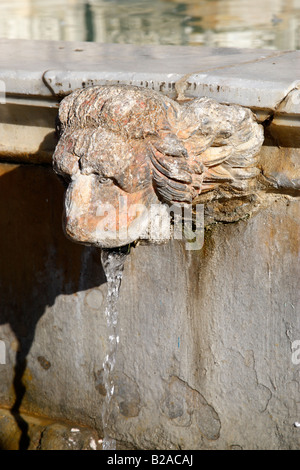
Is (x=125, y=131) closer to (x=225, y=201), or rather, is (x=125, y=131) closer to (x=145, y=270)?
(x=225, y=201)

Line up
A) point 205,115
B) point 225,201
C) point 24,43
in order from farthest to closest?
point 24,43 → point 225,201 → point 205,115

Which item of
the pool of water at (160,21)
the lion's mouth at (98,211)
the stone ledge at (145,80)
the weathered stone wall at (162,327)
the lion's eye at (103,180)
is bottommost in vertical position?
the weathered stone wall at (162,327)

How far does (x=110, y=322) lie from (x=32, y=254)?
38cm

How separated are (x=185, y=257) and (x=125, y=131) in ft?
1.99

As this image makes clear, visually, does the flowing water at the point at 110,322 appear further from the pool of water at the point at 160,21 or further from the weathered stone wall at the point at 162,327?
the pool of water at the point at 160,21

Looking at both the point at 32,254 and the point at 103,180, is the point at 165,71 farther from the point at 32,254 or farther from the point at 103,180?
the point at 32,254

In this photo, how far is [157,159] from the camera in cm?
154

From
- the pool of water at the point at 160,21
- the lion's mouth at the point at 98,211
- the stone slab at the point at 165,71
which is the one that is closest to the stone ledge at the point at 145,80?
the stone slab at the point at 165,71

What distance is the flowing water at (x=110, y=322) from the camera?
5.92 feet

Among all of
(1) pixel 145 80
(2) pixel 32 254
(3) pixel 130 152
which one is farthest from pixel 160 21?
(3) pixel 130 152

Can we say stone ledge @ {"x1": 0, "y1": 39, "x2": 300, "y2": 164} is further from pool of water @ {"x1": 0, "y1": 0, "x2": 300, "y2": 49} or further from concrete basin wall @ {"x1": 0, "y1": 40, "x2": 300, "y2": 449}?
pool of water @ {"x1": 0, "y1": 0, "x2": 300, "y2": 49}

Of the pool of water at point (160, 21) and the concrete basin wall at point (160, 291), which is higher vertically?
the pool of water at point (160, 21)
